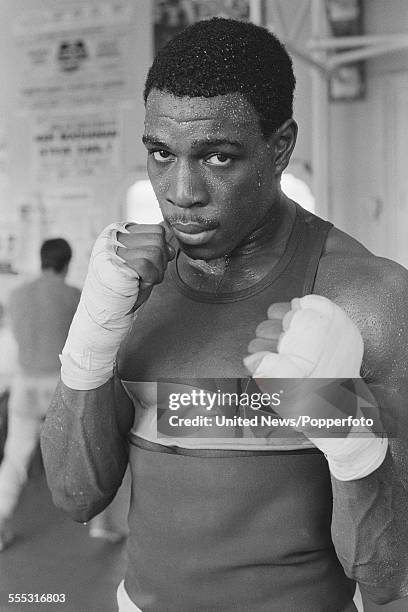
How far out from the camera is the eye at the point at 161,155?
47 cm

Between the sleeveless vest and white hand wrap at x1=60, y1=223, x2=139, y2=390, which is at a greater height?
white hand wrap at x1=60, y1=223, x2=139, y2=390

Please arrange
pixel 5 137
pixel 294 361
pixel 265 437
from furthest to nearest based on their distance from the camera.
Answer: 1. pixel 5 137
2. pixel 265 437
3. pixel 294 361

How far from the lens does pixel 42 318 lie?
2.66ft

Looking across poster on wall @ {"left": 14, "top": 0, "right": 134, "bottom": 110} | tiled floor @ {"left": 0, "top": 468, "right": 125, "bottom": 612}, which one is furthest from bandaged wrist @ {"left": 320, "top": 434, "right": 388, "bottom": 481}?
poster on wall @ {"left": 14, "top": 0, "right": 134, "bottom": 110}

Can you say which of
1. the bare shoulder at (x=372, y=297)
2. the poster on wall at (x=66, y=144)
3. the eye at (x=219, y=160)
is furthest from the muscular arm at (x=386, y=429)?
the poster on wall at (x=66, y=144)

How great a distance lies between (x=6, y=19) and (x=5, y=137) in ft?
0.51

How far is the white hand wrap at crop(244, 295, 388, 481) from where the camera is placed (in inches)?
15.6

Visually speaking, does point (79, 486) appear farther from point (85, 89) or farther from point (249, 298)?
point (85, 89)

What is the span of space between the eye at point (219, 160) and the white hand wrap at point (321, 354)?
115 millimetres

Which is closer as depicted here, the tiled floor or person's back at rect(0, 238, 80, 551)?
the tiled floor

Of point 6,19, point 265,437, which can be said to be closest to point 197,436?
point 265,437

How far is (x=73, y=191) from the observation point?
2.81 ft

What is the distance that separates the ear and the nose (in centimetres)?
7

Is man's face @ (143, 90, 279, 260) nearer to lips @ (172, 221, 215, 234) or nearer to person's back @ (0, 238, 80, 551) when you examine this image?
lips @ (172, 221, 215, 234)
